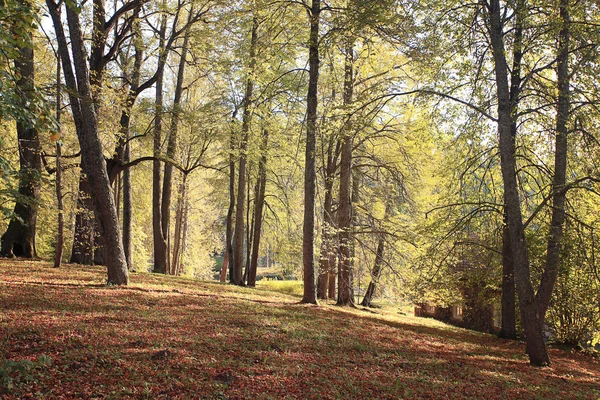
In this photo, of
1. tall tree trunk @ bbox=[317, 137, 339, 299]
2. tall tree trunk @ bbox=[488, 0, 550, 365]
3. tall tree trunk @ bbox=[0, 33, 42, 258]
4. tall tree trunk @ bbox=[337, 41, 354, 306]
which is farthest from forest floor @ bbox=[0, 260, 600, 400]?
tall tree trunk @ bbox=[317, 137, 339, 299]

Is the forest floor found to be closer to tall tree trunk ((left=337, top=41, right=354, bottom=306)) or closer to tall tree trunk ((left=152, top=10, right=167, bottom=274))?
tall tree trunk ((left=337, top=41, right=354, bottom=306))

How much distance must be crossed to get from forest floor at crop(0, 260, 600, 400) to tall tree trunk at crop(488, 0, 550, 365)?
0.55 metres

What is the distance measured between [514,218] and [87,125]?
8.32 meters

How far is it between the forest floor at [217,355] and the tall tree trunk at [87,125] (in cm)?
136

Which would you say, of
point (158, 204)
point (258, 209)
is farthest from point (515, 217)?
point (158, 204)

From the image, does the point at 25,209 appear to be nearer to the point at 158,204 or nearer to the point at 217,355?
the point at 158,204

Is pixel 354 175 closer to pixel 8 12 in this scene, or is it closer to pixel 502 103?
pixel 502 103

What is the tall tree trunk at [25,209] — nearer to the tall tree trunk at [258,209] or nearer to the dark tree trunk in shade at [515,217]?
the tall tree trunk at [258,209]

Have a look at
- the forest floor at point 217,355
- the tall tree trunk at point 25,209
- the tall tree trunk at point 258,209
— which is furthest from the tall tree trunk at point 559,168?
the tall tree trunk at point 25,209

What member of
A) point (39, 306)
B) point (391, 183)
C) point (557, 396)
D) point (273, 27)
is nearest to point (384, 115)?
point (391, 183)

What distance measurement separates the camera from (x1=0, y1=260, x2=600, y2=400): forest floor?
4.00 metres

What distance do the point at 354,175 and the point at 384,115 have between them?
115 inches

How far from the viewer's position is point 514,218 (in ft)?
24.0

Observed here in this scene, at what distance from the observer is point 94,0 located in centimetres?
1034
